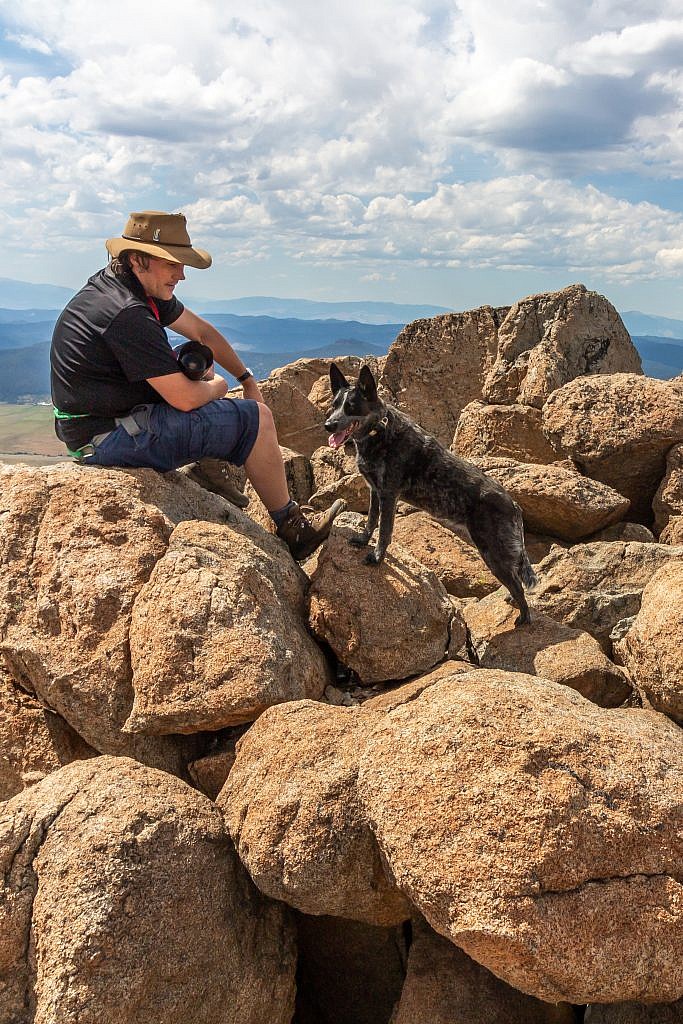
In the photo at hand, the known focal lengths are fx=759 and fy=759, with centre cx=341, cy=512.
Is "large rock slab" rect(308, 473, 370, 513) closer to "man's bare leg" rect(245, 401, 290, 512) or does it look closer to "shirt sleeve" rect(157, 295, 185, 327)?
"man's bare leg" rect(245, 401, 290, 512)

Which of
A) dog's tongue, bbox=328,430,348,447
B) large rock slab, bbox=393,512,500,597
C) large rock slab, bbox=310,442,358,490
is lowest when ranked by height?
large rock slab, bbox=393,512,500,597

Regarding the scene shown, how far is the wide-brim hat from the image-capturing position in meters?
6.24

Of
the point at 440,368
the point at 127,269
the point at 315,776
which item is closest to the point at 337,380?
the point at 127,269

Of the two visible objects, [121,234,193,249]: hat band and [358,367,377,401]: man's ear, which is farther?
[358,367,377,401]: man's ear

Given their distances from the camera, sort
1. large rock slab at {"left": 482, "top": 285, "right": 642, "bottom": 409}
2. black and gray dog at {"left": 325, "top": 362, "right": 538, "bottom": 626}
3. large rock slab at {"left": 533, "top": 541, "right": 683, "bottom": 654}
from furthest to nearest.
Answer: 1. large rock slab at {"left": 482, "top": 285, "right": 642, "bottom": 409}
2. large rock slab at {"left": 533, "top": 541, "right": 683, "bottom": 654}
3. black and gray dog at {"left": 325, "top": 362, "right": 538, "bottom": 626}

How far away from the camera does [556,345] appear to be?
11953 mm

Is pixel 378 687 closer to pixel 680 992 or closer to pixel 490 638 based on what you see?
pixel 490 638

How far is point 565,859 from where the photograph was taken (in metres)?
3.48

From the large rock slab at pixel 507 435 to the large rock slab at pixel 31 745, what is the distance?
670 cm

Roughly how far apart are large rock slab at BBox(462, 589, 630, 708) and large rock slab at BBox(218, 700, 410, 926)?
7.86 ft

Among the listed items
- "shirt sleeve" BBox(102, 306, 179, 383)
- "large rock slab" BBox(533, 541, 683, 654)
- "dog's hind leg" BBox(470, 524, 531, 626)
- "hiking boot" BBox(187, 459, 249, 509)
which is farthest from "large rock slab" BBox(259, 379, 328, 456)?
"shirt sleeve" BBox(102, 306, 179, 383)

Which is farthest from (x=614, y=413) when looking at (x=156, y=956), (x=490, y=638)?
(x=156, y=956)

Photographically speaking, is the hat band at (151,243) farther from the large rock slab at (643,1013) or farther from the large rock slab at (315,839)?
the large rock slab at (643,1013)

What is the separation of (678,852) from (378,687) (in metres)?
2.77
